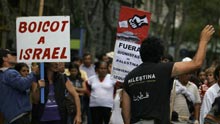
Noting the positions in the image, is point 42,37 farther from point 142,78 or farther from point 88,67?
point 88,67

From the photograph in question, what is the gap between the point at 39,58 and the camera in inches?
344

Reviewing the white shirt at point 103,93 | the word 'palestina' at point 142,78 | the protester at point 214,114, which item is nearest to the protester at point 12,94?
the word 'palestina' at point 142,78

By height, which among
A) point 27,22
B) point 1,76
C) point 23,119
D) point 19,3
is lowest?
point 23,119

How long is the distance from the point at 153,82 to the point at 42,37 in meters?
2.94

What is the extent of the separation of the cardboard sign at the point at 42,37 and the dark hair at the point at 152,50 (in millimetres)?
2532

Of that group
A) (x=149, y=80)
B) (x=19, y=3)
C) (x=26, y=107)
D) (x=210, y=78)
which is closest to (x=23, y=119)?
(x=26, y=107)

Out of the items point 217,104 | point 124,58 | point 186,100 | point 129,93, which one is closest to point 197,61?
point 129,93

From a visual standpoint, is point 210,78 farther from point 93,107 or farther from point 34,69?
point 34,69

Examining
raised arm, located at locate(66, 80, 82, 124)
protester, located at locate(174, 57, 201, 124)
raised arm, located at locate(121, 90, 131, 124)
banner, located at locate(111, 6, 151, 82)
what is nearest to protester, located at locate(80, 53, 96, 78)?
banner, located at locate(111, 6, 151, 82)

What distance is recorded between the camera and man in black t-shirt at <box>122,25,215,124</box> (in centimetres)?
625

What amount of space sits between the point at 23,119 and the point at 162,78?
282 cm

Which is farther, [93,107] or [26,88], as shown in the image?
[93,107]

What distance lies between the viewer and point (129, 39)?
966cm

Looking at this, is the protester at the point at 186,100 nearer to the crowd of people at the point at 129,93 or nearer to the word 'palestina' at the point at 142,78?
the crowd of people at the point at 129,93
